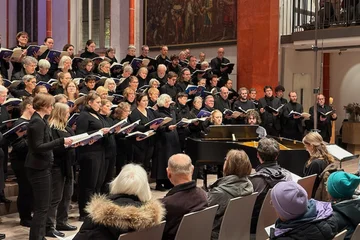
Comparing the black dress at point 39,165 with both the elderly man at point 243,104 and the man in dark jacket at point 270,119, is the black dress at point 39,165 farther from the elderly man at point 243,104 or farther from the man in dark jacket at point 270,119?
the man in dark jacket at point 270,119

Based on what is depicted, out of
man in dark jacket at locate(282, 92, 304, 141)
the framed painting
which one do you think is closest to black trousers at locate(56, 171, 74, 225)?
man in dark jacket at locate(282, 92, 304, 141)

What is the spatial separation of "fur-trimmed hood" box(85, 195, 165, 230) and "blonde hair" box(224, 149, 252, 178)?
120 cm

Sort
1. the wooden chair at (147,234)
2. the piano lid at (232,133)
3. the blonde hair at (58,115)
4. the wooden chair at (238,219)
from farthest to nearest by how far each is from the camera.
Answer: the piano lid at (232,133)
the blonde hair at (58,115)
the wooden chair at (238,219)
the wooden chair at (147,234)

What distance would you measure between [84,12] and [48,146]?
12.3m

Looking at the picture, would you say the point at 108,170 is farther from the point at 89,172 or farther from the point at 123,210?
the point at 123,210

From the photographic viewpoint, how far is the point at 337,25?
11039mm

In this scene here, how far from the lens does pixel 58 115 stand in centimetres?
518

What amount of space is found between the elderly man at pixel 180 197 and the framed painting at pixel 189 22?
382 inches

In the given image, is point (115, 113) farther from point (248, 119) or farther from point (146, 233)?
point (146, 233)

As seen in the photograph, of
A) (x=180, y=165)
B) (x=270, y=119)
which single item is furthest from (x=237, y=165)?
(x=270, y=119)

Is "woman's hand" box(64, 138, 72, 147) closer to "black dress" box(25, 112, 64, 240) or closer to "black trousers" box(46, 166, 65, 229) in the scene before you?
"black dress" box(25, 112, 64, 240)

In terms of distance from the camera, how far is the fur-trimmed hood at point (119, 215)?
2842 mm

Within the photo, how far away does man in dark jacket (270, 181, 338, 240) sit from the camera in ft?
9.57

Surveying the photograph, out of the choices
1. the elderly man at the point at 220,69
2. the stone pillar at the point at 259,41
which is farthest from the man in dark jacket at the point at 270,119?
the stone pillar at the point at 259,41
